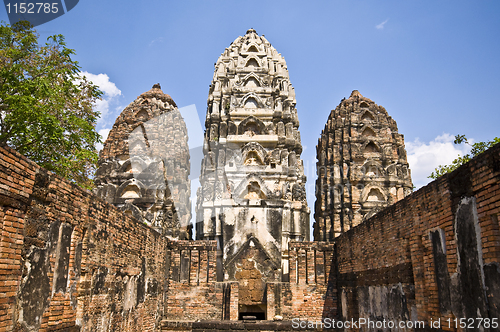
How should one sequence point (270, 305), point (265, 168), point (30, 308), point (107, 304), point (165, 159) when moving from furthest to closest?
1. point (165, 159)
2. point (265, 168)
3. point (270, 305)
4. point (107, 304)
5. point (30, 308)

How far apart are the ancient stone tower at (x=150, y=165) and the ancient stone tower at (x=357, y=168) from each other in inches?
404

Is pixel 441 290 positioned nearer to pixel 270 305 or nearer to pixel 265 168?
pixel 270 305

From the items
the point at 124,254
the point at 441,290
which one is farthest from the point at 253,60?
the point at 441,290

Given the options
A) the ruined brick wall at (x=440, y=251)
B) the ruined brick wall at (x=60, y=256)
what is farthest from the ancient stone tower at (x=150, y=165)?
the ruined brick wall at (x=440, y=251)

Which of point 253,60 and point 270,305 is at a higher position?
point 253,60

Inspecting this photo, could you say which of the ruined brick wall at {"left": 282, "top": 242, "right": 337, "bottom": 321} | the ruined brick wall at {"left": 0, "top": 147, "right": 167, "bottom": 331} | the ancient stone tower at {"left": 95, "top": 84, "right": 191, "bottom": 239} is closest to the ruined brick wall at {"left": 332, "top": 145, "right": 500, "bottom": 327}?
the ruined brick wall at {"left": 282, "top": 242, "right": 337, "bottom": 321}

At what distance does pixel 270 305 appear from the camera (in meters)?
14.4

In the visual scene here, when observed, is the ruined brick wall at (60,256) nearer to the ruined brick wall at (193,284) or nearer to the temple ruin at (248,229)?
the temple ruin at (248,229)

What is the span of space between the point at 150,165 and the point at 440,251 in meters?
19.7

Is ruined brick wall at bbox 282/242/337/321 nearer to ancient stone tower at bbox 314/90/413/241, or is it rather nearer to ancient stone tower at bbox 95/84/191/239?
ancient stone tower at bbox 95/84/191/239

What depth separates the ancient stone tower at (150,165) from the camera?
22.3 m

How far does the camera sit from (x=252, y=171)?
22.6m

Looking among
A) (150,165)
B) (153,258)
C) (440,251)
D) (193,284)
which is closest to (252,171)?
(150,165)

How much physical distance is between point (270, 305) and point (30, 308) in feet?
32.6
